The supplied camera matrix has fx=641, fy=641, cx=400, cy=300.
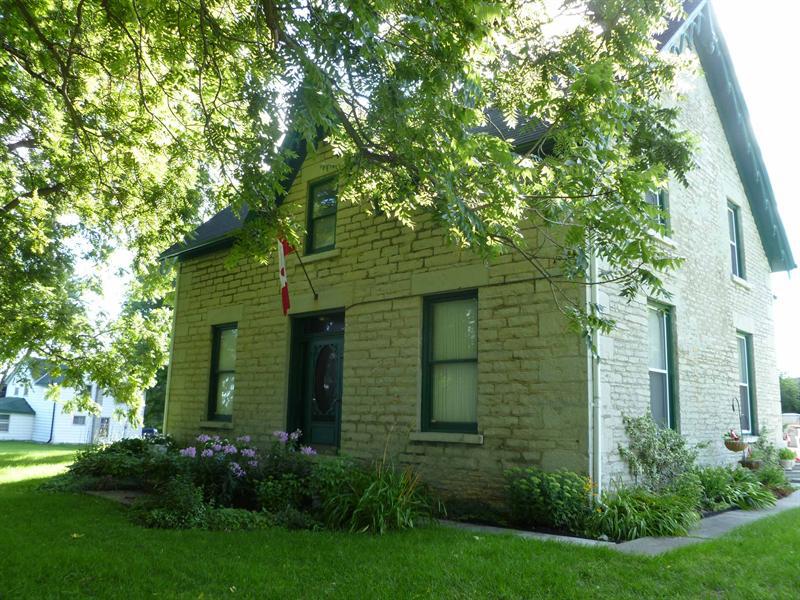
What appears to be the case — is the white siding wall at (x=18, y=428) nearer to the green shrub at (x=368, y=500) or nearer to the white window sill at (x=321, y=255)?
the white window sill at (x=321, y=255)

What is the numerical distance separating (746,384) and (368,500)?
30.1 feet

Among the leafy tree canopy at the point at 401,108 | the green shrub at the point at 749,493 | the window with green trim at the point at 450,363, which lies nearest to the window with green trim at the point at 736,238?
the green shrub at the point at 749,493

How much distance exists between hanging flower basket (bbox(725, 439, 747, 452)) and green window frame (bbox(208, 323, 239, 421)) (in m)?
8.95

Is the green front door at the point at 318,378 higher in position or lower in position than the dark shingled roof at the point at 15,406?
higher

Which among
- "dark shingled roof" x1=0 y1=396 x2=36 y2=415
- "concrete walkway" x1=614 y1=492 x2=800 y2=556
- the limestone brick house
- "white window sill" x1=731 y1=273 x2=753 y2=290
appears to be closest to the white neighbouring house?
"dark shingled roof" x1=0 y1=396 x2=36 y2=415

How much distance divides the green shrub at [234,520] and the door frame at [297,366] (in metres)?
3.62

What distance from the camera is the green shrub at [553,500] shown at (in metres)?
7.14

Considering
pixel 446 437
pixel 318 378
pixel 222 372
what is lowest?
pixel 446 437

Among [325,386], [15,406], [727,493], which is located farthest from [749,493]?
[15,406]

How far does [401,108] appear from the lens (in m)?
5.74

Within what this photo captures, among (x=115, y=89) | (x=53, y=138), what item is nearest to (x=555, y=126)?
(x=115, y=89)

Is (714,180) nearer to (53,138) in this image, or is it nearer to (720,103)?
(720,103)

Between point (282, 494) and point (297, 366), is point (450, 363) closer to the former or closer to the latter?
point (282, 494)

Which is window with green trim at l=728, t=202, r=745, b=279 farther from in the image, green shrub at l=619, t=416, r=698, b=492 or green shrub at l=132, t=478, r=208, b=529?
green shrub at l=132, t=478, r=208, b=529
